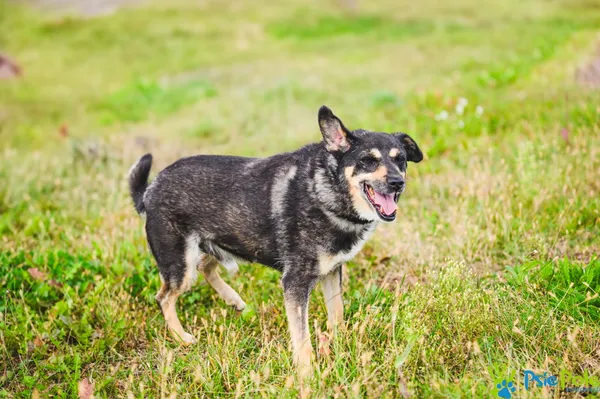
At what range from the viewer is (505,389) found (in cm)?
310

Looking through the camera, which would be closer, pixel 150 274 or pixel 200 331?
pixel 200 331

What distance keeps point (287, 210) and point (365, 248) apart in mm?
1714

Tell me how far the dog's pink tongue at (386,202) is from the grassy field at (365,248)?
0.72 metres

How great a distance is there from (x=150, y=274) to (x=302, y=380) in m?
2.35

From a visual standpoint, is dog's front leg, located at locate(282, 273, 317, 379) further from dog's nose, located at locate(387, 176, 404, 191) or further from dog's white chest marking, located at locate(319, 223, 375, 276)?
dog's nose, located at locate(387, 176, 404, 191)

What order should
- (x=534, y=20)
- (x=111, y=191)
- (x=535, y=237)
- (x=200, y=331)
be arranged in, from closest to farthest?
1. (x=200, y=331)
2. (x=535, y=237)
3. (x=111, y=191)
4. (x=534, y=20)

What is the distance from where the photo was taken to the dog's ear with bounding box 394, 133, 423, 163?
4258mm

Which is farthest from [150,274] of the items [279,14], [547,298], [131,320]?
[279,14]

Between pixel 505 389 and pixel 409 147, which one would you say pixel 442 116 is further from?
pixel 505 389

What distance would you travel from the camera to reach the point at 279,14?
2852 cm

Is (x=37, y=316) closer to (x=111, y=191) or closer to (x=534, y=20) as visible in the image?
(x=111, y=191)

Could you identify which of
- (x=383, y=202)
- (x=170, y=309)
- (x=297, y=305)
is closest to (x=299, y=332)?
(x=297, y=305)

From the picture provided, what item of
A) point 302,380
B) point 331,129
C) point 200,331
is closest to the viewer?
point 302,380

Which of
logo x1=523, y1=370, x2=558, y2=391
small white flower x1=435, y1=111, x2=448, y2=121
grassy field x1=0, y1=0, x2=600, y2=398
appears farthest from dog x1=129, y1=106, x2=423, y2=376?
small white flower x1=435, y1=111, x2=448, y2=121
